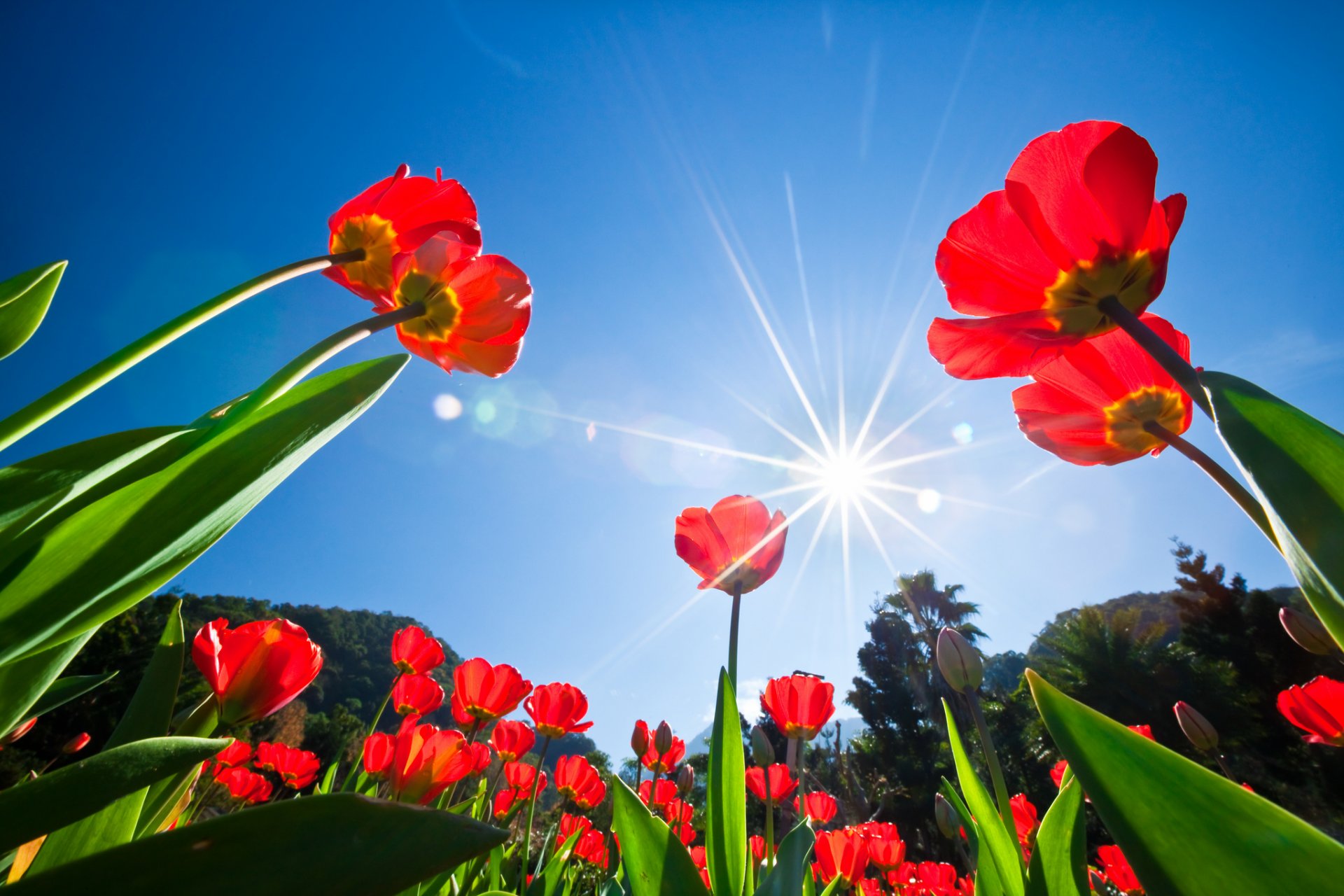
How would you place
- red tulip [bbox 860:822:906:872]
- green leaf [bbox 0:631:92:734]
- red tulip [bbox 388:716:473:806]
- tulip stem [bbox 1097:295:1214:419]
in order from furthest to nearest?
red tulip [bbox 860:822:906:872], red tulip [bbox 388:716:473:806], green leaf [bbox 0:631:92:734], tulip stem [bbox 1097:295:1214:419]

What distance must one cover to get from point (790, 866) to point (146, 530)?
1192 millimetres

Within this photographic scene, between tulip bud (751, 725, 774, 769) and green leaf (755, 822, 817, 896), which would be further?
tulip bud (751, 725, 774, 769)

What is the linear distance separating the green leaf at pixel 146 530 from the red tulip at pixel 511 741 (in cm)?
262

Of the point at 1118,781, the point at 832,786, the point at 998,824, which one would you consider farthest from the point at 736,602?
the point at 832,786

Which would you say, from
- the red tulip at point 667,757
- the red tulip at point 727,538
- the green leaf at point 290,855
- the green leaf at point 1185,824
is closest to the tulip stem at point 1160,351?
the green leaf at point 1185,824

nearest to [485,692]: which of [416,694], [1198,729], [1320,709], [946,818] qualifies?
[416,694]

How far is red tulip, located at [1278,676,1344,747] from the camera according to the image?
2.23 m

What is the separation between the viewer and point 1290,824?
0.43 m

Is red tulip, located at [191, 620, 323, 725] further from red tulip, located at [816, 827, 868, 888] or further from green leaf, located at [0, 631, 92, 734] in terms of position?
red tulip, located at [816, 827, 868, 888]

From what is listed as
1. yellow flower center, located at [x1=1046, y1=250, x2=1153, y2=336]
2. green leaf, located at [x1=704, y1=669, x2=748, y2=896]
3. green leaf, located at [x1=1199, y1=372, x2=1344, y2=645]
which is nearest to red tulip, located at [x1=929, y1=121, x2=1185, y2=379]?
yellow flower center, located at [x1=1046, y1=250, x2=1153, y2=336]

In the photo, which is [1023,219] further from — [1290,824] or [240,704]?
[240,704]

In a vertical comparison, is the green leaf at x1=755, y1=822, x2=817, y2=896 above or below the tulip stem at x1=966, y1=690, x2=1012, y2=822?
below

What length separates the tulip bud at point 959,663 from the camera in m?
1.50

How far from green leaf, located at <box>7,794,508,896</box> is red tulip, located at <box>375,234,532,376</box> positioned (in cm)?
97
